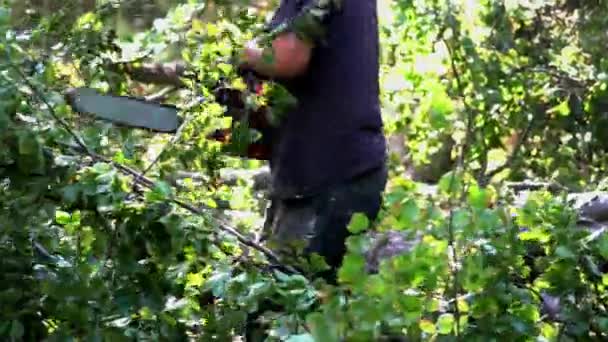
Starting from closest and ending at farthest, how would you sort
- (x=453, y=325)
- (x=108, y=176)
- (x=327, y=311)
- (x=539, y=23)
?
(x=327, y=311) → (x=453, y=325) → (x=108, y=176) → (x=539, y=23)

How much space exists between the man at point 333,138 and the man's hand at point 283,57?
0.08ft

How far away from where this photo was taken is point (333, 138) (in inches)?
89.5

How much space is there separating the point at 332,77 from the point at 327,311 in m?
1.07

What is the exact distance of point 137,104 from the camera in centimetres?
188

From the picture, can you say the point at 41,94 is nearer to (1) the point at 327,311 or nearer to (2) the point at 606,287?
(1) the point at 327,311

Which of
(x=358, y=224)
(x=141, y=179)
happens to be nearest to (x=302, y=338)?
(x=358, y=224)

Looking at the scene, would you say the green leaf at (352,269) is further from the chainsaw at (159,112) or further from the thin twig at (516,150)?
the thin twig at (516,150)

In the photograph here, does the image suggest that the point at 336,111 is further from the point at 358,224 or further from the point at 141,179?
the point at 358,224

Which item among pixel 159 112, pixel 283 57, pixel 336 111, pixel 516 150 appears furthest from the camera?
pixel 516 150

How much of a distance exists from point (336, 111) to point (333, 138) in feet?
0.19

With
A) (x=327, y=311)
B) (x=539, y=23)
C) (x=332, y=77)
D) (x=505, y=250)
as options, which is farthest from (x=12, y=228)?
(x=539, y=23)

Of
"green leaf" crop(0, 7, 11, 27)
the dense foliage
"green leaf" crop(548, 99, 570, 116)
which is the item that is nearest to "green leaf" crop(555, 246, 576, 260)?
the dense foliage

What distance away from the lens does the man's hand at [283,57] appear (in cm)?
185

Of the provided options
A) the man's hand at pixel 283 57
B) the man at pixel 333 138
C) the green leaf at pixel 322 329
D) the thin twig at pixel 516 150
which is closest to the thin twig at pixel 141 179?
the man's hand at pixel 283 57
